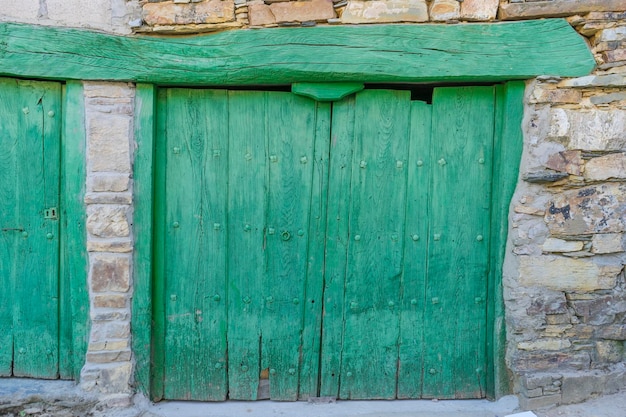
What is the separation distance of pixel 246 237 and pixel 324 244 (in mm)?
411

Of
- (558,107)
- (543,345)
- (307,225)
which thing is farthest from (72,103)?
(543,345)

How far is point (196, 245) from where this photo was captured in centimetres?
268

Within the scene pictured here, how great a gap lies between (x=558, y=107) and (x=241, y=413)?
7.17ft

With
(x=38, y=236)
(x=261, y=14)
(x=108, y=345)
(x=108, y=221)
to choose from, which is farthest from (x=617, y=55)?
(x=38, y=236)

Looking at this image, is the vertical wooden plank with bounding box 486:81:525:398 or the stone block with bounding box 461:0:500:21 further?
the vertical wooden plank with bounding box 486:81:525:398

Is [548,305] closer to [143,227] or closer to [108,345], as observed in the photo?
[143,227]

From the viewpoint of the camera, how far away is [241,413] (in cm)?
264

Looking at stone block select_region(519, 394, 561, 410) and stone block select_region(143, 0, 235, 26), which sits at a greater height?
stone block select_region(143, 0, 235, 26)

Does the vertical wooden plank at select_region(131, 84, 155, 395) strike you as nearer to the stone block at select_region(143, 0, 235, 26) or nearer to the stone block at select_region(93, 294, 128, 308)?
the stone block at select_region(93, 294, 128, 308)

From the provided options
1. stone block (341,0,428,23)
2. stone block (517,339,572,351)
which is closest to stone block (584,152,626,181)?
stone block (517,339,572,351)

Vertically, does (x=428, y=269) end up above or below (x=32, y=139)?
below

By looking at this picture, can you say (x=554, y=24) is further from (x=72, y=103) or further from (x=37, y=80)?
(x=37, y=80)

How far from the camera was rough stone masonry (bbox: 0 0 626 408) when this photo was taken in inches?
96.0

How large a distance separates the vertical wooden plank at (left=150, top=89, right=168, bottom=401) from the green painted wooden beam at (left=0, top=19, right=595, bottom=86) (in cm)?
26
